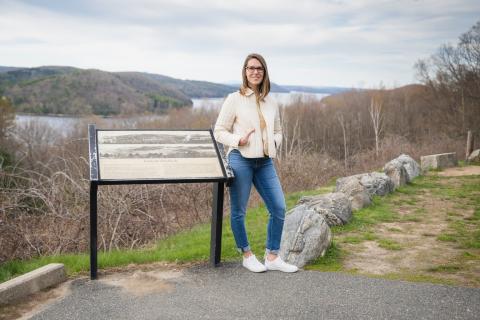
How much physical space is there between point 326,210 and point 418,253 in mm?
1686

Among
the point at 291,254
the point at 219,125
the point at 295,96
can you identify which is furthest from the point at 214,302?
the point at 295,96

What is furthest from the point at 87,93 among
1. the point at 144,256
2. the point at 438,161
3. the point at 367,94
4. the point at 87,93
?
the point at 144,256

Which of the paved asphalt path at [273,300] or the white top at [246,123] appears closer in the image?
the paved asphalt path at [273,300]

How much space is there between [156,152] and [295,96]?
2126 inches

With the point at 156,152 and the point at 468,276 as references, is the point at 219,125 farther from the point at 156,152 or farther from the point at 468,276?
the point at 468,276

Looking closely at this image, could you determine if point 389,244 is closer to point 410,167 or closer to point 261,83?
point 261,83

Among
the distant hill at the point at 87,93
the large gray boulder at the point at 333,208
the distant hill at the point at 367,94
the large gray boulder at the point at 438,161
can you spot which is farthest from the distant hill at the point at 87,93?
the large gray boulder at the point at 333,208

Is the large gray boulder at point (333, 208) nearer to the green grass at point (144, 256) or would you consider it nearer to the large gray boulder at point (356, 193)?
the large gray boulder at point (356, 193)

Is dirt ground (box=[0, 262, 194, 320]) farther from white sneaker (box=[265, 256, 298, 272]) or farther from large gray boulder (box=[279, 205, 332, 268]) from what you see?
large gray boulder (box=[279, 205, 332, 268])

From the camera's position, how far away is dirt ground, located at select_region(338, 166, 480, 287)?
16.0ft

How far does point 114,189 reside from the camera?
877cm

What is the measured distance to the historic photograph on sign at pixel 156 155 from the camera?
4.42 m

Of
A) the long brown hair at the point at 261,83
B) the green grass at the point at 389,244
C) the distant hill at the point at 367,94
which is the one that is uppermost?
the distant hill at the point at 367,94

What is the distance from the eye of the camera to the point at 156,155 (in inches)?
184
